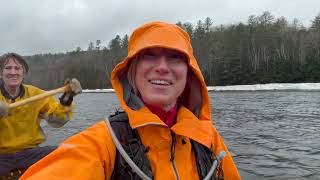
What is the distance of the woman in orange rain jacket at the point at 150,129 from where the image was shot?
2043mm

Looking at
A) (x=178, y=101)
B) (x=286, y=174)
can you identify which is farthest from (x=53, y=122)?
(x=286, y=174)

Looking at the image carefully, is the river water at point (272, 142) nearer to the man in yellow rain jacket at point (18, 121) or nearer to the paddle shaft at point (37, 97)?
the man in yellow rain jacket at point (18, 121)

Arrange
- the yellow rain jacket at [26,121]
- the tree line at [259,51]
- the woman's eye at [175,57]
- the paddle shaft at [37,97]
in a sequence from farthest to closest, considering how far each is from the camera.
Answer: the tree line at [259,51], the yellow rain jacket at [26,121], the paddle shaft at [37,97], the woman's eye at [175,57]

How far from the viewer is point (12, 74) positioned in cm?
575

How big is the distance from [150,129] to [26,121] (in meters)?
4.08

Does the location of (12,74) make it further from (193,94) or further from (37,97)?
(193,94)

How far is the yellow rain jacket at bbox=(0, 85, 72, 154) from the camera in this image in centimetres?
567

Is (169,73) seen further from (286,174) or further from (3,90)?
(286,174)

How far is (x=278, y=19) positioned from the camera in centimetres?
8169

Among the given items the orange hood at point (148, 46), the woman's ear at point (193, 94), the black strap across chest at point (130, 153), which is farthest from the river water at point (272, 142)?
the orange hood at point (148, 46)

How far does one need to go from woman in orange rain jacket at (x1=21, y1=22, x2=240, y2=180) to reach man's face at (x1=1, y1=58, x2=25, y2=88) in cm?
373

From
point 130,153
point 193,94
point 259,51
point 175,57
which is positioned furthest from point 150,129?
point 259,51

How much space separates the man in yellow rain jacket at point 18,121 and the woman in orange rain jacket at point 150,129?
131 inches

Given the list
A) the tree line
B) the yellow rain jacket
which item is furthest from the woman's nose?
the tree line
